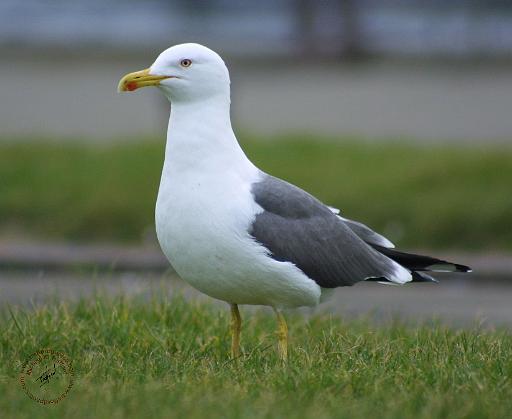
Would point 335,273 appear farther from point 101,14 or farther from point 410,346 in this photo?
point 101,14

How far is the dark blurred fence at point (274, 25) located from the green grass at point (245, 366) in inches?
621

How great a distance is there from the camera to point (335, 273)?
607 centimetres

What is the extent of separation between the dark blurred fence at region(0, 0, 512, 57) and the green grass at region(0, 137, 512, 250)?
9893 mm

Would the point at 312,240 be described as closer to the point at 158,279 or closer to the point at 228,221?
the point at 228,221

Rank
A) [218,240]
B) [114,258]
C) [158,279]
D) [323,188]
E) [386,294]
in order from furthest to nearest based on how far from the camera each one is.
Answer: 1. [323,188]
2. [114,258]
3. [386,294]
4. [158,279]
5. [218,240]

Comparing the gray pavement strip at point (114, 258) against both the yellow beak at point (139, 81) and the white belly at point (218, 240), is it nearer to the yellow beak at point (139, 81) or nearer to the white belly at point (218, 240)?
the yellow beak at point (139, 81)

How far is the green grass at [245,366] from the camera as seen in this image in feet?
15.4

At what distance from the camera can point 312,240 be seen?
6.02 meters

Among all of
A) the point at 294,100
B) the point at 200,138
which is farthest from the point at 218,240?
the point at 294,100

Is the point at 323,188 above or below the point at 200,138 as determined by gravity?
below

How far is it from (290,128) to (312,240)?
9706mm

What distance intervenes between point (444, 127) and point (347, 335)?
397 inches

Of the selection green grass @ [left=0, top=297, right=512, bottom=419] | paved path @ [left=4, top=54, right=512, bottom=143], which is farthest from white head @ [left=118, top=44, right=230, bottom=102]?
paved path @ [left=4, top=54, right=512, bottom=143]

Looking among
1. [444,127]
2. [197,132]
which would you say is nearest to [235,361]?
[197,132]
